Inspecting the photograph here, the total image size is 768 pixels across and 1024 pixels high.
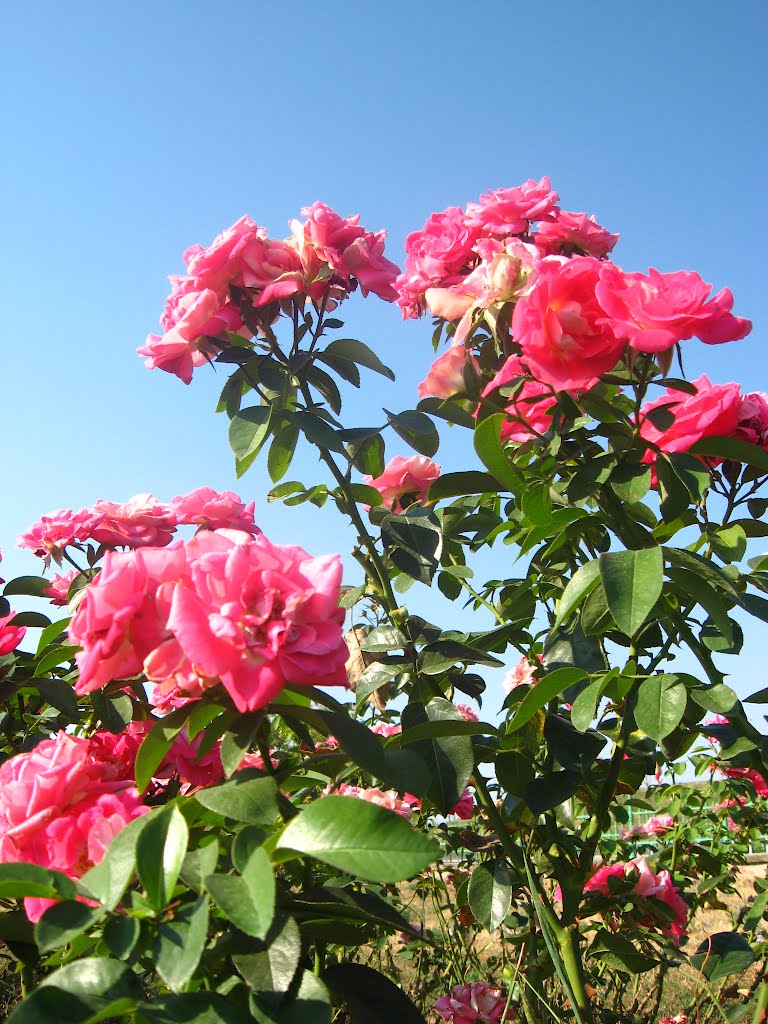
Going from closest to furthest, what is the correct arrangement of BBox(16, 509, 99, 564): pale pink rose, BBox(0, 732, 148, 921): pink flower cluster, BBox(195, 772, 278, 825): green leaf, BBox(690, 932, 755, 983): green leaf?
BBox(195, 772, 278, 825): green leaf, BBox(0, 732, 148, 921): pink flower cluster, BBox(16, 509, 99, 564): pale pink rose, BBox(690, 932, 755, 983): green leaf

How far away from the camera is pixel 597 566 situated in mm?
1189

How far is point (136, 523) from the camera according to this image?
157cm

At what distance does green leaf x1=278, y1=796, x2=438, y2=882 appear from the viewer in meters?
0.61

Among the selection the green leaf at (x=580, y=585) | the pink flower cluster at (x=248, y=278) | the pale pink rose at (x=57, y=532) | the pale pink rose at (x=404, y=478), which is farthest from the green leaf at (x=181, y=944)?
the pale pink rose at (x=404, y=478)

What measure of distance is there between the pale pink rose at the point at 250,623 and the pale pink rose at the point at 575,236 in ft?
3.90

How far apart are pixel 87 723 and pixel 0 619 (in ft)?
0.93

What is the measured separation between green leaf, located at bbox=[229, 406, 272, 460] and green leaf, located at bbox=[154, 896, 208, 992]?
0.87 m

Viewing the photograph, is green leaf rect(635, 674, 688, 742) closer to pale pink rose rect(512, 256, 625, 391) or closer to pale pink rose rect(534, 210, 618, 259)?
pale pink rose rect(512, 256, 625, 391)

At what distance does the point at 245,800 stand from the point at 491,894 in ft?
2.65

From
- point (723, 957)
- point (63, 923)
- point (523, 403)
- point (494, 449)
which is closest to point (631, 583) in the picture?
point (494, 449)

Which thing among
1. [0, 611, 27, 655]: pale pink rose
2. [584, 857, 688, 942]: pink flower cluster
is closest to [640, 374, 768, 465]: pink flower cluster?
[584, 857, 688, 942]: pink flower cluster

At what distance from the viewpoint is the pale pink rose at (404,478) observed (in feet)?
6.08

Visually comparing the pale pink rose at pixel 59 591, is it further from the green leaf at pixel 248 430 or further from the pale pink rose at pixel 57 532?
the green leaf at pixel 248 430

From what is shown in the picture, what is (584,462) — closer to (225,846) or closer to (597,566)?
(597,566)
